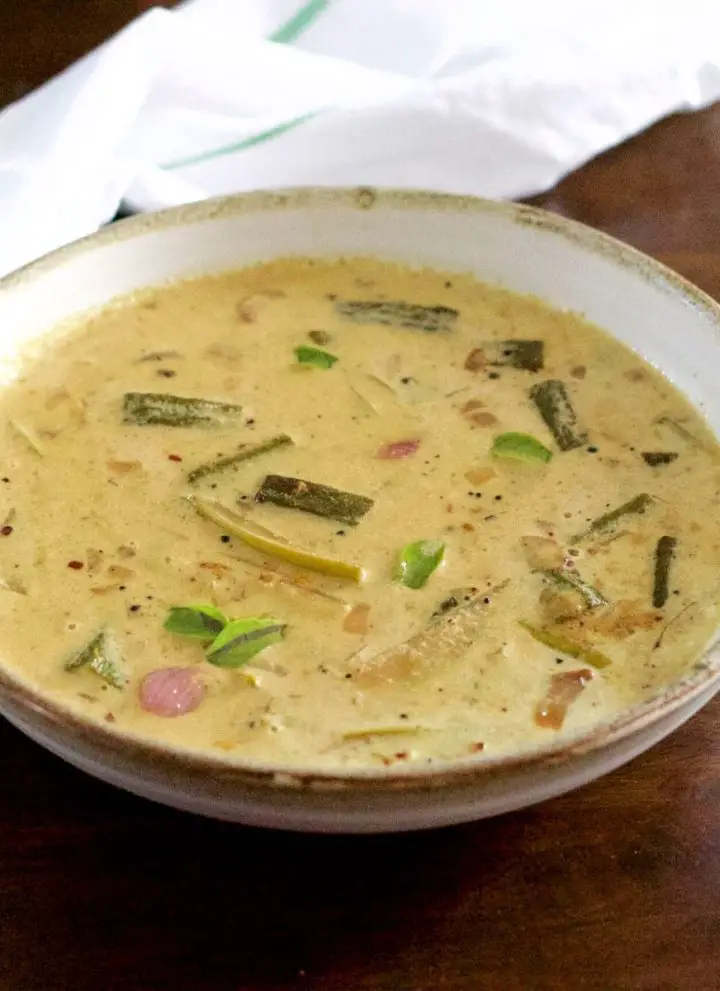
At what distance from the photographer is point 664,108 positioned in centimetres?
162

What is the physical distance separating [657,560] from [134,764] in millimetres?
460

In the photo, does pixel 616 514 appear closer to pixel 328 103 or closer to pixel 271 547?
pixel 271 547

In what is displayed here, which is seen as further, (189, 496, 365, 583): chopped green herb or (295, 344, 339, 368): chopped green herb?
(295, 344, 339, 368): chopped green herb

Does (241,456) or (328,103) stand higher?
(328,103)

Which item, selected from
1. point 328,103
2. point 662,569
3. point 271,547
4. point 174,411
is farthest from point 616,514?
point 328,103

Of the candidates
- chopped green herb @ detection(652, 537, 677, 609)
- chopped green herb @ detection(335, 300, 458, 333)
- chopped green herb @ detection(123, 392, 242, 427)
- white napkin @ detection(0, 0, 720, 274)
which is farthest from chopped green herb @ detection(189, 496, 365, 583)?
white napkin @ detection(0, 0, 720, 274)

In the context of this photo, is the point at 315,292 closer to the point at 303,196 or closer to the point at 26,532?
the point at 303,196

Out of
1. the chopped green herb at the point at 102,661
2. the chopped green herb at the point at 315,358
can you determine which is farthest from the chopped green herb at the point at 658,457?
the chopped green herb at the point at 102,661

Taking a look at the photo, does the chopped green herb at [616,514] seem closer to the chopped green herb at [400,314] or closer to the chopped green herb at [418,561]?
the chopped green herb at [418,561]

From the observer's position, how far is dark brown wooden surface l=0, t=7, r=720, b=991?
684mm

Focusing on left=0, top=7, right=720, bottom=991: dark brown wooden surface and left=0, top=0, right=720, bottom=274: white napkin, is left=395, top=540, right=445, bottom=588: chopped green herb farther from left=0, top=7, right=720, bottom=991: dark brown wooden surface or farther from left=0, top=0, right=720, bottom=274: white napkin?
left=0, top=0, right=720, bottom=274: white napkin

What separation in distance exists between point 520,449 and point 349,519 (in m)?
0.18

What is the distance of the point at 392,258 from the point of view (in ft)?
4.10

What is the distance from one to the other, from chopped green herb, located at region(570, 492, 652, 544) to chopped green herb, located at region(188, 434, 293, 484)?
0.89 feet
